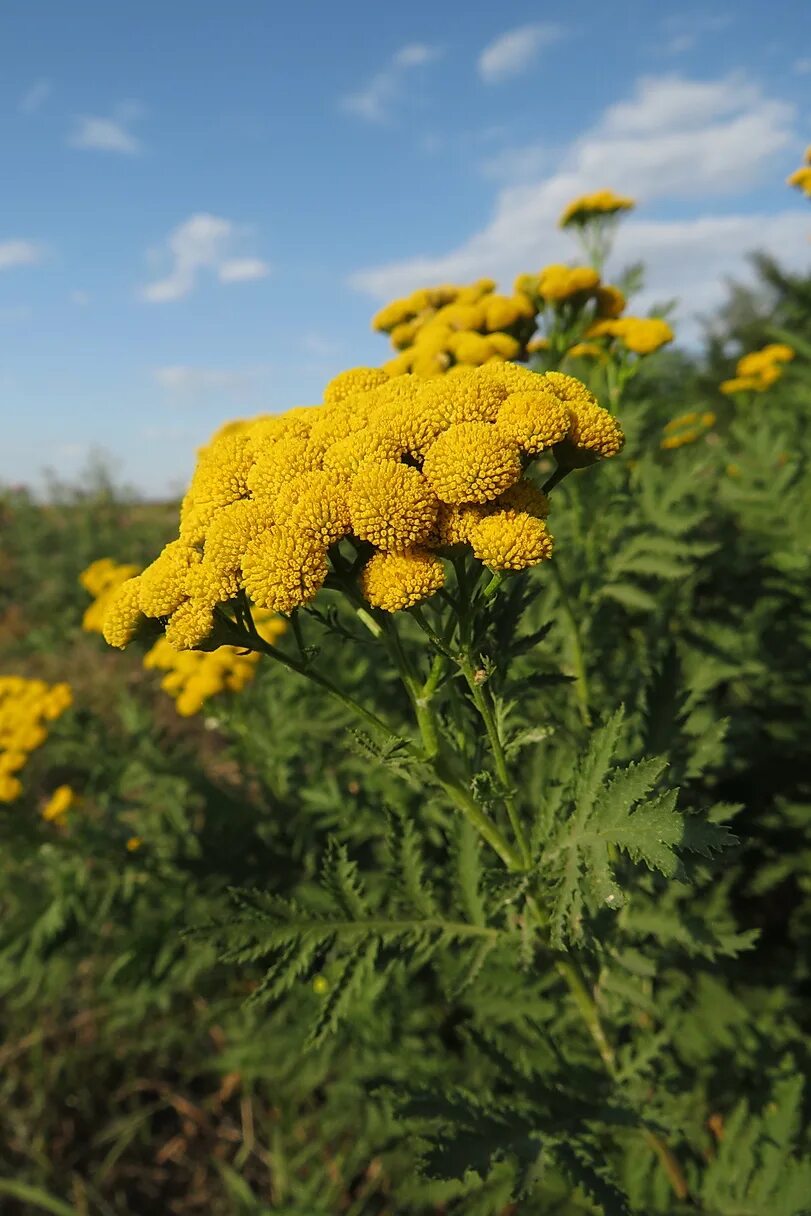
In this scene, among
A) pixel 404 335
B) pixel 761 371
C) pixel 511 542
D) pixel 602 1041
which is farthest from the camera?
pixel 761 371


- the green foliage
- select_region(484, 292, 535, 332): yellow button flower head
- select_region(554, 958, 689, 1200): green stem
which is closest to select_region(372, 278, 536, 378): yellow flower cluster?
select_region(484, 292, 535, 332): yellow button flower head

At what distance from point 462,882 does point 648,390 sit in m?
3.47

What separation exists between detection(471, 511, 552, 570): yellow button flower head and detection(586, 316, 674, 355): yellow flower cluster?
191cm

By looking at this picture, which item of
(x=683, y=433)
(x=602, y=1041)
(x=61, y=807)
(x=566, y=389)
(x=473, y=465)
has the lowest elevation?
(x=602, y=1041)

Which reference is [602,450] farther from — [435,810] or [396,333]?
[396,333]

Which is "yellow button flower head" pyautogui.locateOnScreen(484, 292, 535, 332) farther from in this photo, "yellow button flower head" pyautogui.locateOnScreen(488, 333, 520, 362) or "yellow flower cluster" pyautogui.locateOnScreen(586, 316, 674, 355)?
"yellow flower cluster" pyautogui.locateOnScreen(586, 316, 674, 355)

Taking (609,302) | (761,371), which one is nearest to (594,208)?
(609,302)

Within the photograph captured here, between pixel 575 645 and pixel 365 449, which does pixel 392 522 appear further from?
pixel 575 645

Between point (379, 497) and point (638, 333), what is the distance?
2.08 meters

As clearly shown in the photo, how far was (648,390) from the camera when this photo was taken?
15.0 feet

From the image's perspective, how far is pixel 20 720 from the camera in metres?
3.89

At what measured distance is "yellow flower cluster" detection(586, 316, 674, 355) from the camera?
311 centimetres

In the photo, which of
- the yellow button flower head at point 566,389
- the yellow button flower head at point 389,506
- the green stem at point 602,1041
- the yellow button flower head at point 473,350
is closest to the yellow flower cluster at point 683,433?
the yellow button flower head at point 473,350

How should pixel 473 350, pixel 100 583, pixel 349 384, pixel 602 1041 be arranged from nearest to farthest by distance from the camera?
pixel 349 384
pixel 602 1041
pixel 473 350
pixel 100 583
